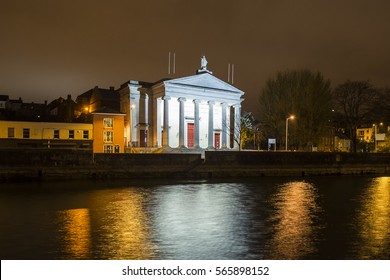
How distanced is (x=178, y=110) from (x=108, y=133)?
47.3 ft

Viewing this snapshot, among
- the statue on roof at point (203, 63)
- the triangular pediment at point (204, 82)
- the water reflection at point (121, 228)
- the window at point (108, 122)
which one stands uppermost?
the statue on roof at point (203, 63)

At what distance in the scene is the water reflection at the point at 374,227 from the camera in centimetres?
1408

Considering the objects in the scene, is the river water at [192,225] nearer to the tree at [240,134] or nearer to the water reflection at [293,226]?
the water reflection at [293,226]

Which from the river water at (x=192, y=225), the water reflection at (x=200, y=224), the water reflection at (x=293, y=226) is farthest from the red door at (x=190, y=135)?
the water reflection at (x=293, y=226)

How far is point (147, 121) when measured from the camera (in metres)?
70.5

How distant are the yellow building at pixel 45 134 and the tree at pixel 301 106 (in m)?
31.7

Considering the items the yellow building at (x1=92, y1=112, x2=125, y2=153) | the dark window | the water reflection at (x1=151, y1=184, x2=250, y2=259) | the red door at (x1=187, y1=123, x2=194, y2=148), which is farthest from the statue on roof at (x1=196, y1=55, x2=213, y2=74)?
the water reflection at (x1=151, y1=184, x2=250, y2=259)

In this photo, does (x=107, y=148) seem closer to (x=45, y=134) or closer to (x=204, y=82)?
(x=45, y=134)

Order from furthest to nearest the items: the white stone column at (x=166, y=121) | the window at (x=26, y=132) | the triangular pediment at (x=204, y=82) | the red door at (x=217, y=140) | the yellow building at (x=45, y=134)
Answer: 1. the red door at (x=217, y=140)
2. the triangular pediment at (x=204, y=82)
3. the white stone column at (x=166, y=121)
4. the window at (x=26, y=132)
5. the yellow building at (x=45, y=134)

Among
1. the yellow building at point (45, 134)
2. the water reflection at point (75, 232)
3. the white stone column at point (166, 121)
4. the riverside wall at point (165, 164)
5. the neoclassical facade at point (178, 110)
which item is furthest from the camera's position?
the neoclassical facade at point (178, 110)

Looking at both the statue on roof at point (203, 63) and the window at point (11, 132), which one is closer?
the window at point (11, 132)

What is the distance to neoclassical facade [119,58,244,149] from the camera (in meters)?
68.4
